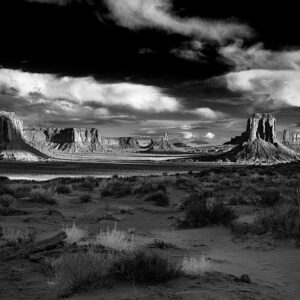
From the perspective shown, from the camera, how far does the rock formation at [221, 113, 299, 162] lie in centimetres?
13312

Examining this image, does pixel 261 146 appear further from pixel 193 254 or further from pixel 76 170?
pixel 193 254

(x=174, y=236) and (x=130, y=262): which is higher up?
(x=130, y=262)

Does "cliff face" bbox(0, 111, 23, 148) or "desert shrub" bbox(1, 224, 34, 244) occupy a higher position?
"cliff face" bbox(0, 111, 23, 148)

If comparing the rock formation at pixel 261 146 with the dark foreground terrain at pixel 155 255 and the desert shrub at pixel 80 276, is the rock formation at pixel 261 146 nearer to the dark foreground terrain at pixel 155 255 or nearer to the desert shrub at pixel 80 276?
the dark foreground terrain at pixel 155 255

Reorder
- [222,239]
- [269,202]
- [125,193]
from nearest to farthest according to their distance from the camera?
[222,239], [269,202], [125,193]

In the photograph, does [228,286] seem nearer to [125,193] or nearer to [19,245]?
[19,245]

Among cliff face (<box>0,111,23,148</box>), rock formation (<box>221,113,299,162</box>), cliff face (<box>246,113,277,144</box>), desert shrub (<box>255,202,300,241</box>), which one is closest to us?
desert shrub (<box>255,202,300,241</box>)

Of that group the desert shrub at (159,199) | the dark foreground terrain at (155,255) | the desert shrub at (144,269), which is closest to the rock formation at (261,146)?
the desert shrub at (159,199)

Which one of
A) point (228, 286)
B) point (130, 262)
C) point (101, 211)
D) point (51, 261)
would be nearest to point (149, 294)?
point (130, 262)

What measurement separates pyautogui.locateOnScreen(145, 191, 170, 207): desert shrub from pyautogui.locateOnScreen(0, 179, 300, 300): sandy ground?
3428 mm

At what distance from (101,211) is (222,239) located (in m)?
7.35

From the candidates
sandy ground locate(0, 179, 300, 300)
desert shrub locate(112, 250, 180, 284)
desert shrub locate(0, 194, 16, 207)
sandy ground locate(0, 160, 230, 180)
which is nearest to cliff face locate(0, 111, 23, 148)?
sandy ground locate(0, 160, 230, 180)

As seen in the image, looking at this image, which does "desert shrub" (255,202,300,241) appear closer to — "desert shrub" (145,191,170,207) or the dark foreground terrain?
the dark foreground terrain

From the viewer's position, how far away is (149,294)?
5.06 meters
